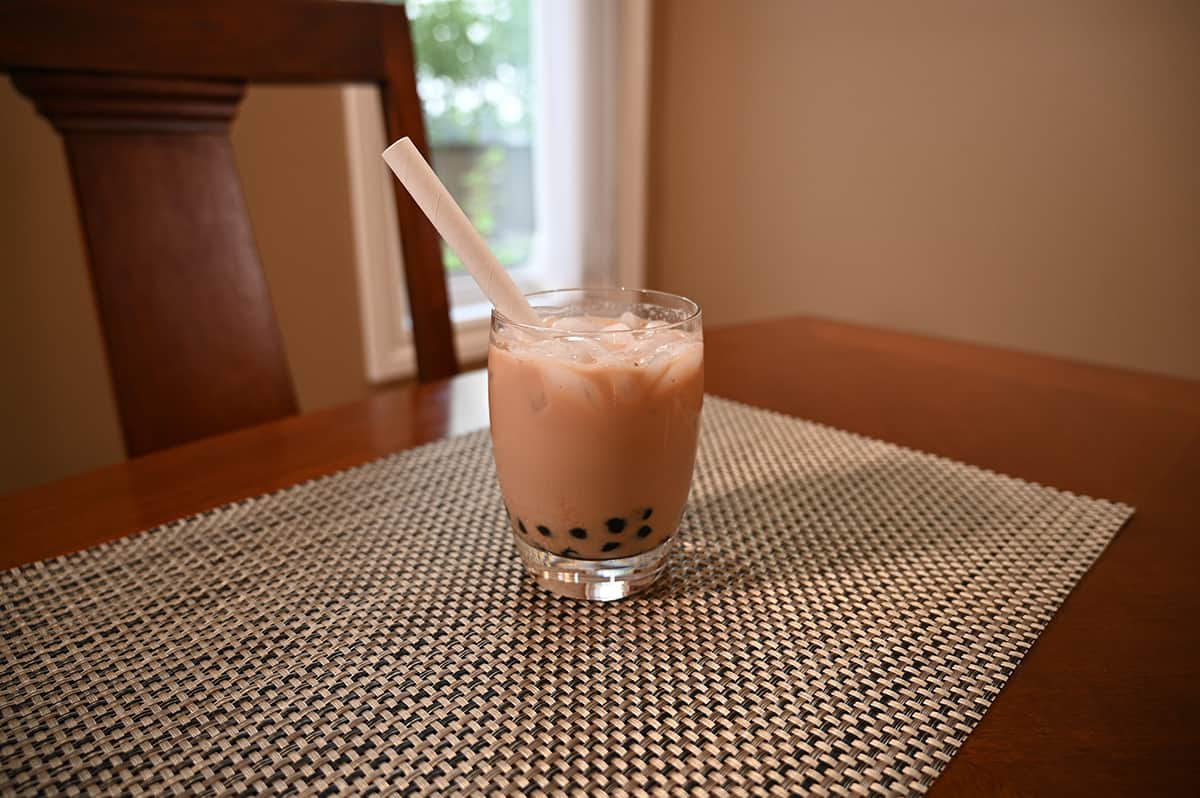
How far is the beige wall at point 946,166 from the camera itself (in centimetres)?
173

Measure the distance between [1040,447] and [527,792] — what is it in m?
0.57

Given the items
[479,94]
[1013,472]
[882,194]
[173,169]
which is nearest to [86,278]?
[173,169]

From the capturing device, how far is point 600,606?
1.48ft

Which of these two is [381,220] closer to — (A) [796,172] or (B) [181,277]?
(A) [796,172]

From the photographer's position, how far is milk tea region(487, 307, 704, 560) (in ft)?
1.44

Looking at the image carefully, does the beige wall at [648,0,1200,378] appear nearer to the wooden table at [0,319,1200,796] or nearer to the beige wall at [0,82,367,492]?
the wooden table at [0,319,1200,796]

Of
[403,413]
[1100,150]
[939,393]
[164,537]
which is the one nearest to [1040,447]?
[939,393]

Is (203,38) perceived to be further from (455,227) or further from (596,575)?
(596,575)

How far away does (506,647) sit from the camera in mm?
408

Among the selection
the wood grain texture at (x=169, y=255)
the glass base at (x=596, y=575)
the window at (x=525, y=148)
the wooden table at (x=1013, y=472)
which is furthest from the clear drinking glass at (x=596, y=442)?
the window at (x=525, y=148)

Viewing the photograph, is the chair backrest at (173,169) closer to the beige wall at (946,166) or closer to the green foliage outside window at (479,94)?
the green foliage outside window at (479,94)

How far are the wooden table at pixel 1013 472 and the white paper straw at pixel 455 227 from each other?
0.25 m

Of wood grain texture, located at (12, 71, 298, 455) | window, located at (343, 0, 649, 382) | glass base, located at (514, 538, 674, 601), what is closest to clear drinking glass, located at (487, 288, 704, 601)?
glass base, located at (514, 538, 674, 601)

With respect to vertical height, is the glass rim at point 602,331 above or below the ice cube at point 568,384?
above
